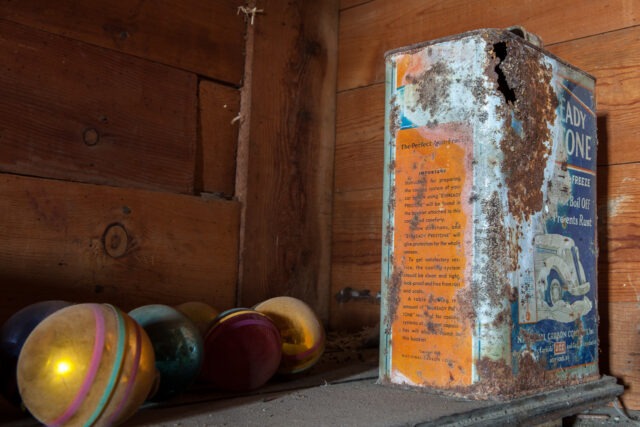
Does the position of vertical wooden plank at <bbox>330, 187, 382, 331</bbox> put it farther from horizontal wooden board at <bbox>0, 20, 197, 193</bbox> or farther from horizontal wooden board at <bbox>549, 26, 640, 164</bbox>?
horizontal wooden board at <bbox>549, 26, 640, 164</bbox>

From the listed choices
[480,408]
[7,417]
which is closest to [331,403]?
[480,408]

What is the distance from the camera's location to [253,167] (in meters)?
1.61

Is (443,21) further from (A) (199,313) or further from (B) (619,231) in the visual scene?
(A) (199,313)

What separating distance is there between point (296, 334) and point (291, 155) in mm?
663

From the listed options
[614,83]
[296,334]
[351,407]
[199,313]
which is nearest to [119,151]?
[199,313]

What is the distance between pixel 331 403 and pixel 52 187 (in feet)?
2.36

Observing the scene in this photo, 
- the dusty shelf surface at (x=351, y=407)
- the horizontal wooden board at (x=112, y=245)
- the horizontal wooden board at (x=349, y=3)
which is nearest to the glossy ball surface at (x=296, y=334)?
the dusty shelf surface at (x=351, y=407)

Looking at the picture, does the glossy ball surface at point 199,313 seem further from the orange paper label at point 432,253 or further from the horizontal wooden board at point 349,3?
the horizontal wooden board at point 349,3

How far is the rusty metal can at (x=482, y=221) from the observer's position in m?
0.96

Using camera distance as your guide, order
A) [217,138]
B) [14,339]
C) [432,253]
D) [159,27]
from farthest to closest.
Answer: [217,138], [159,27], [432,253], [14,339]

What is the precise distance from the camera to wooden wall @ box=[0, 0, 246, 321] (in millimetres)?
1230

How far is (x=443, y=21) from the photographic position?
159 cm

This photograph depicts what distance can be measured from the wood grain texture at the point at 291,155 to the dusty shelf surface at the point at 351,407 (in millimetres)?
530

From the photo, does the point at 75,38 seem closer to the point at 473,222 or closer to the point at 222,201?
the point at 222,201
